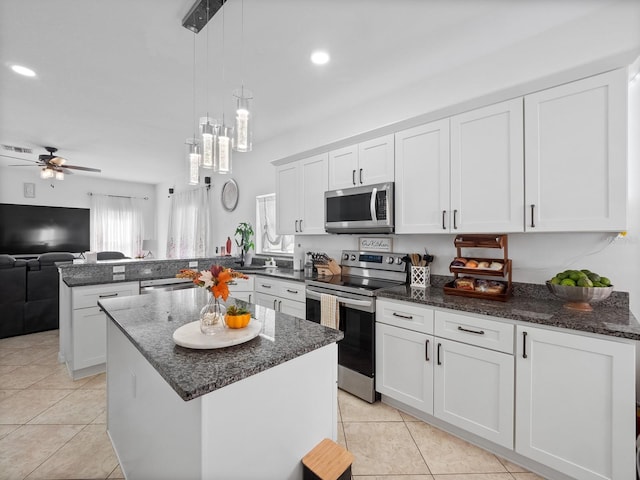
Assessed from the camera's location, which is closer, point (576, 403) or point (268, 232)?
point (576, 403)

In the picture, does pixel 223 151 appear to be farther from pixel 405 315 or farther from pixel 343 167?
pixel 405 315

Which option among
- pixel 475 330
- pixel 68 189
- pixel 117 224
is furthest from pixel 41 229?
pixel 475 330

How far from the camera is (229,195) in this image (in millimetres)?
5184

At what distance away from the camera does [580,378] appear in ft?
4.87

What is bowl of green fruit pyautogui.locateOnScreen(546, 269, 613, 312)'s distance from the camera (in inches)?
64.2

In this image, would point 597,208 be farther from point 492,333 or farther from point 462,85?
point 462,85

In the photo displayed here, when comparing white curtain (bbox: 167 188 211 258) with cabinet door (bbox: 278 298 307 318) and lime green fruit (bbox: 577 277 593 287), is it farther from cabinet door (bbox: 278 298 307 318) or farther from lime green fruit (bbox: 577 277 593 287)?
lime green fruit (bbox: 577 277 593 287)

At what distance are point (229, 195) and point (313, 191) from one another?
8.27ft

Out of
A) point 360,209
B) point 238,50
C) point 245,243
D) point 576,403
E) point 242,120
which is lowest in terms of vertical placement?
point 576,403

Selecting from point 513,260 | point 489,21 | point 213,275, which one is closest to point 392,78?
point 489,21

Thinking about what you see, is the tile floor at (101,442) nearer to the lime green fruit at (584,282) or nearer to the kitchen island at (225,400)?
the kitchen island at (225,400)

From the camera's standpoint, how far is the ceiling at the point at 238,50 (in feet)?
6.01

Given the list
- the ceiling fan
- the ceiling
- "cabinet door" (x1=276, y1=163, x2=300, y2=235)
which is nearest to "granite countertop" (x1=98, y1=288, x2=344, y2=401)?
"cabinet door" (x1=276, y1=163, x2=300, y2=235)

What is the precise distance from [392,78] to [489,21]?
84cm
